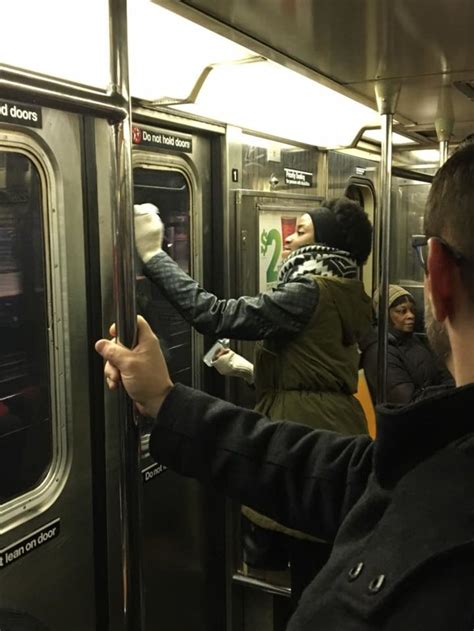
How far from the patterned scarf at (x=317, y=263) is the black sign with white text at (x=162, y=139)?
0.61 metres

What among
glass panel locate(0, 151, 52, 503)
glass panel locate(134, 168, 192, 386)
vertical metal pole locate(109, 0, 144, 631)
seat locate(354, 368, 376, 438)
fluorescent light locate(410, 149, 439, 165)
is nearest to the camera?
vertical metal pole locate(109, 0, 144, 631)

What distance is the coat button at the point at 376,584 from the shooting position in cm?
88

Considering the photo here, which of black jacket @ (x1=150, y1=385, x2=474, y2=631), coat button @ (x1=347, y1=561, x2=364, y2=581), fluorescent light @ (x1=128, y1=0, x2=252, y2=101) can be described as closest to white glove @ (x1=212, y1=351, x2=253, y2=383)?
fluorescent light @ (x1=128, y1=0, x2=252, y2=101)

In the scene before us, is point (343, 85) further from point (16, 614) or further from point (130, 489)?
point (16, 614)

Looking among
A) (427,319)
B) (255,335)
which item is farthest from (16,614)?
(427,319)

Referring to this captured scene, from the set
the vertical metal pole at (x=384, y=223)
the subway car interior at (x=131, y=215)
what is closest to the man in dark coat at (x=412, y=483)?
the subway car interior at (x=131, y=215)

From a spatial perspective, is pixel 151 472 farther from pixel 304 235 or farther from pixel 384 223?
pixel 384 223

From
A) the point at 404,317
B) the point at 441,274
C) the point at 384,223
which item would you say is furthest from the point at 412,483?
the point at 404,317

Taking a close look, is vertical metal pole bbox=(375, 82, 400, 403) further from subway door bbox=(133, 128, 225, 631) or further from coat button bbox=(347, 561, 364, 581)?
coat button bbox=(347, 561, 364, 581)

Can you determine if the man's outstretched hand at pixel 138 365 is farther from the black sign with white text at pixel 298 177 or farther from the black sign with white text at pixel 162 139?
the black sign with white text at pixel 298 177

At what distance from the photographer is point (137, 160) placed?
8.36 feet

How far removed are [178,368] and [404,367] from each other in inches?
73.1

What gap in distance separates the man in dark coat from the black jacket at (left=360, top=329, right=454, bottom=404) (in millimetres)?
2532

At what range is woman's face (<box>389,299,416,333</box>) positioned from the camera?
4.50 meters
